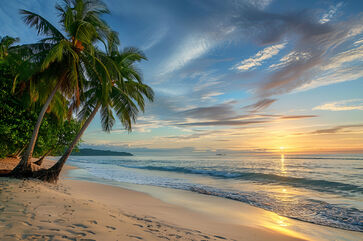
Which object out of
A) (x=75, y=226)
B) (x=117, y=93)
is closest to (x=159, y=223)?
(x=75, y=226)

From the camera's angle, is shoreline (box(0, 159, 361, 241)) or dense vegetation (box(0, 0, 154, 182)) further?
dense vegetation (box(0, 0, 154, 182))

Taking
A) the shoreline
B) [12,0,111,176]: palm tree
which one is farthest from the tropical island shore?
[12,0,111,176]: palm tree

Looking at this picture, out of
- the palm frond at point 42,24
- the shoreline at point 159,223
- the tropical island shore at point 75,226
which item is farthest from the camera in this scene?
the palm frond at point 42,24

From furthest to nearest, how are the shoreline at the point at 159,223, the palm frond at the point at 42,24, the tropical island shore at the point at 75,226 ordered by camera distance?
1. the palm frond at the point at 42,24
2. the shoreline at the point at 159,223
3. the tropical island shore at the point at 75,226

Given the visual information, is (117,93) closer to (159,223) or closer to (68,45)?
(68,45)

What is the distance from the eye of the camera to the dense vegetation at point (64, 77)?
367 inches

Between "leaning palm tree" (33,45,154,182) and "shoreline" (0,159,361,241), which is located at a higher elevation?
"leaning palm tree" (33,45,154,182)

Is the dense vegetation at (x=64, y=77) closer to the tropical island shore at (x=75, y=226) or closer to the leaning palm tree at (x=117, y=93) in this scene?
the leaning palm tree at (x=117, y=93)

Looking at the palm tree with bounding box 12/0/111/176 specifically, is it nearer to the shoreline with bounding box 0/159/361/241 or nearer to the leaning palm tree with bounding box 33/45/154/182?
the leaning palm tree with bounding box 33/45/154/182

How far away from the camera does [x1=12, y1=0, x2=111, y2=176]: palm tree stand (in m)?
9.27

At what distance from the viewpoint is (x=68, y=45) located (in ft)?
29.8

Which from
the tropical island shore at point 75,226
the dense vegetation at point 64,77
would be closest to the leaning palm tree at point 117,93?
the dense vegetation at point 64,77

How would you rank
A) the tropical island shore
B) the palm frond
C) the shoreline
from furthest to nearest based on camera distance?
the palm frond < the shoreline < the tropical island shore

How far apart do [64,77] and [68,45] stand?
185cm
